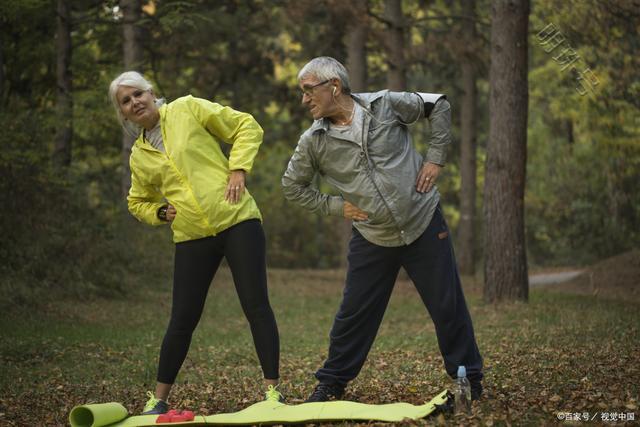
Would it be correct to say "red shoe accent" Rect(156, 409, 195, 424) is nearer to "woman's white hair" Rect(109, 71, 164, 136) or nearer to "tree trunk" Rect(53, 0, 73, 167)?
"woman's white hair" Rect(109, 71, 164, 136)

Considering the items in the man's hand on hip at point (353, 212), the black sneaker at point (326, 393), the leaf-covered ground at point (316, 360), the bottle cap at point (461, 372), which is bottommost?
the leaf-covered ground at point (316, 360)

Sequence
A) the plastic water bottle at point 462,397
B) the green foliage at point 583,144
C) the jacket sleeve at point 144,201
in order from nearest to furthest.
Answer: the plastic water bottle at point 462,397, the jacket sleeve at point 144,201, the green foliage at point 583,144

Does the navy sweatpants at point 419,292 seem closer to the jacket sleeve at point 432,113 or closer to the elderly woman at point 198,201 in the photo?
the jacket sleeve at point 432,113

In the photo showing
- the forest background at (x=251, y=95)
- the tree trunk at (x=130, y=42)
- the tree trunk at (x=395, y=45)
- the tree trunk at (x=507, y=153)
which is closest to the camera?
the tree trunk at (x=507, y=153)

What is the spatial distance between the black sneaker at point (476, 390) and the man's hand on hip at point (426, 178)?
130 cm

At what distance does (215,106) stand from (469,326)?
7.20 feet

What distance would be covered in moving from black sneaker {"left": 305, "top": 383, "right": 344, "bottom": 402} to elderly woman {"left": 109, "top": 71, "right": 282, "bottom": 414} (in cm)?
31

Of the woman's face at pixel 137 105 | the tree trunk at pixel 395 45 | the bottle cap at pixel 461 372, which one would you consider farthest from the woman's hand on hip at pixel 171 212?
the tree trunk at pixel 395 45

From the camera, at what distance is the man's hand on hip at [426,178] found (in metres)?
5.40

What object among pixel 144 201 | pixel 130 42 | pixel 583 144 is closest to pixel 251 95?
pixel 130 42

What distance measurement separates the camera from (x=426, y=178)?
5406 millimetres

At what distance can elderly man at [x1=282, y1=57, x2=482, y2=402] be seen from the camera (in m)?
5.36

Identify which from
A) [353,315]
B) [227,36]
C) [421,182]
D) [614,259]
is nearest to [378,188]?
[421,182]

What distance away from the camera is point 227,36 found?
73.7 feet
